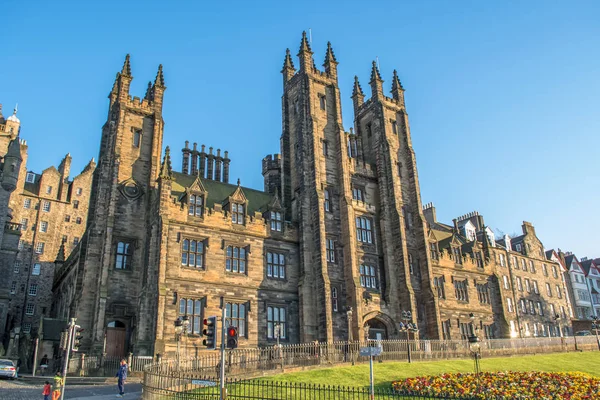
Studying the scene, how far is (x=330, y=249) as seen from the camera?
137 ft

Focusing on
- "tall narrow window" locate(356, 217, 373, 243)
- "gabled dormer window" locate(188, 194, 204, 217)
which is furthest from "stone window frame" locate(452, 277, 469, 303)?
"gabled dormer window" locate(188, 194, 204, 217)

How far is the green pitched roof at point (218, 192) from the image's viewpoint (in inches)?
1555

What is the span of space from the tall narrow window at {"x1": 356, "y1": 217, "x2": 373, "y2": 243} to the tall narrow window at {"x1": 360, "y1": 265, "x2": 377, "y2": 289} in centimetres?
242

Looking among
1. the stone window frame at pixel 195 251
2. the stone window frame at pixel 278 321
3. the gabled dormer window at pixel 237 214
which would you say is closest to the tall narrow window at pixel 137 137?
the gabled dormer window at pixel 237 214

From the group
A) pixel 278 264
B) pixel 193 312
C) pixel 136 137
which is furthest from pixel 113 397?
pixel 136 137

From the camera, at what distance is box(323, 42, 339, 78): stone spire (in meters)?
48.3

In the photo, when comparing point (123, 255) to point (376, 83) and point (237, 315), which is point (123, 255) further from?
point (376, 83)

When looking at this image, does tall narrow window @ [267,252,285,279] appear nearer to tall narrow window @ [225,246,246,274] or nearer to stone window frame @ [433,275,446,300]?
tall narrow window @ [225,246,246,274]

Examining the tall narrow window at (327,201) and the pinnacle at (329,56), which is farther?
the pinnacle at (329,56)

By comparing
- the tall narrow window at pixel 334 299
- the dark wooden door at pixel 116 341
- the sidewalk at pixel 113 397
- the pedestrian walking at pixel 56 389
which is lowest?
the sidewalk at pixel 113 397

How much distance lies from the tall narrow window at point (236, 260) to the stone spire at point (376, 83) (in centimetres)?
2260

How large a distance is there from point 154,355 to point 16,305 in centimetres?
4472

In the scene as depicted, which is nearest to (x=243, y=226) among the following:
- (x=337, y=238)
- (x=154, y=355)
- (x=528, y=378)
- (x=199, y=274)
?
(x=199, y=274)

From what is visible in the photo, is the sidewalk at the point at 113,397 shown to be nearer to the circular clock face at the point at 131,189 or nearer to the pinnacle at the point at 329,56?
the circular clock face at the point at 131,189
